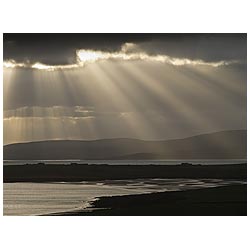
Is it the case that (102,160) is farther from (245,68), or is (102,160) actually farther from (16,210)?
(245,68)

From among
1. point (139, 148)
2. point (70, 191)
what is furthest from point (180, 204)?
point (70, 191)

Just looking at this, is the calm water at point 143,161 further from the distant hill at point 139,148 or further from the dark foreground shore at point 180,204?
the dark foreground shore at point 180,204

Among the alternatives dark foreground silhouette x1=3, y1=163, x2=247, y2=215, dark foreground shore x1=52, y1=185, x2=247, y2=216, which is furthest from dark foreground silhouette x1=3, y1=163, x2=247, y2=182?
dark foreground shore x1=52, y1=185, x2=247, y2=216
